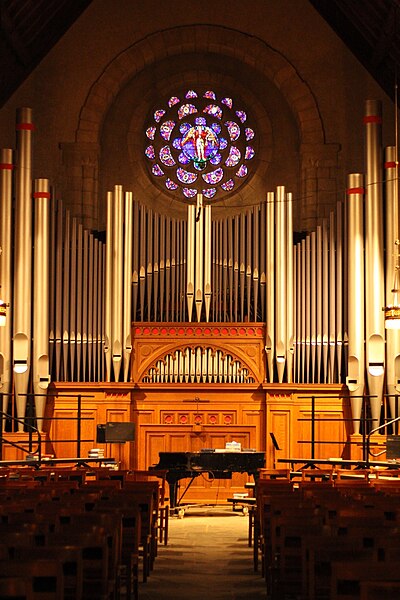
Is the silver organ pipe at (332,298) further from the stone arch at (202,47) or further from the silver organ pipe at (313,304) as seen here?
the stone arch at (202,47)

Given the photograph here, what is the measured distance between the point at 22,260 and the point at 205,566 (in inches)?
443

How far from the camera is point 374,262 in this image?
72.8 feet

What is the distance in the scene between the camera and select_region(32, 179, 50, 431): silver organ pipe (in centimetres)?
2219

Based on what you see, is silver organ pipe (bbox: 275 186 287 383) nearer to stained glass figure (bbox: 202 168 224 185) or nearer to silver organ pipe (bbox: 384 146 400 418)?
silver organ pipe (bbox: 384 146 400 418)

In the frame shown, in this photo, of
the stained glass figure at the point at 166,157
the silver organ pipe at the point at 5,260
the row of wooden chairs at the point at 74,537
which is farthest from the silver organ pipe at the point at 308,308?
the row of wooden chairs at the point at 74,537

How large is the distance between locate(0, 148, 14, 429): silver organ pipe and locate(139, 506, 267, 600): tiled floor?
5643 millimetres

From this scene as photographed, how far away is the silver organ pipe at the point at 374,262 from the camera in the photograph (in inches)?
864

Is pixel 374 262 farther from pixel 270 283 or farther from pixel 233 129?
pixel 233 129

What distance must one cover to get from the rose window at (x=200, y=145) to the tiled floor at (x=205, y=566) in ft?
30.1

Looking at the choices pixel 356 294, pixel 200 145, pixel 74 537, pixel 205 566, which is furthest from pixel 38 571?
pixel 200 145

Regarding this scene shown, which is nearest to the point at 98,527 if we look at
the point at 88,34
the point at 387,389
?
the point at 387,389

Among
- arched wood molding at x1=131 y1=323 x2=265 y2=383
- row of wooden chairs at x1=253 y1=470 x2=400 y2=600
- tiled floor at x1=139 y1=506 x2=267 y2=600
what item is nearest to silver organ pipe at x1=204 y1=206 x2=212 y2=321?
arched wood molding at x1=131 y1=323 x2=265 y2=383

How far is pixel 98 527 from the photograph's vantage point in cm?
810

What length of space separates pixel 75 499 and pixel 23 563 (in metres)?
4.73
